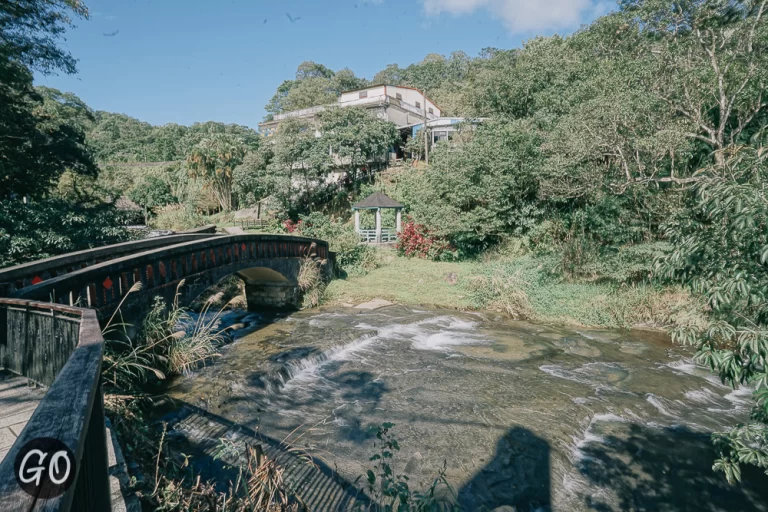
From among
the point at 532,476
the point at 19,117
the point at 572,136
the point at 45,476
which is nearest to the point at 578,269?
the point at 572,136

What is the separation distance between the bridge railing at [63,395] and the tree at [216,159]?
33.0 metres

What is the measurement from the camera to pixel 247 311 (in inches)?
613

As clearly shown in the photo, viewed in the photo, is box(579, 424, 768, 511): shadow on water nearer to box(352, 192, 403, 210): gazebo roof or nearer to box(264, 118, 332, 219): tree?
box(352, 192, 403, 210): gazebo roof

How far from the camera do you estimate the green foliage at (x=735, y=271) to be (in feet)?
11.6

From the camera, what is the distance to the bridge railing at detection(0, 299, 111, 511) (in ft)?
3.77

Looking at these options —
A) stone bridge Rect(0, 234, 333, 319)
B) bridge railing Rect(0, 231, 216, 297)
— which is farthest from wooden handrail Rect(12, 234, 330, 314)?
bridge railing Rect(0, 231, 216, 297)

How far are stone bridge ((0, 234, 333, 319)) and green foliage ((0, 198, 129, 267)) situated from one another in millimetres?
2127

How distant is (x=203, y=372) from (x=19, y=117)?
11.3 metres

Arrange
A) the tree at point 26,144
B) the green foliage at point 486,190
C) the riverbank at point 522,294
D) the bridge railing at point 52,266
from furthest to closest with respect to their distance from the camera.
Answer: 1. the green foliage at point 486,190
2. the riverbank at point 522,294
3. the tree at point 26,144
4. the bridge railing at point 52,266

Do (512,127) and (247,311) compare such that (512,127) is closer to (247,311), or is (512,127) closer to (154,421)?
(247,311)

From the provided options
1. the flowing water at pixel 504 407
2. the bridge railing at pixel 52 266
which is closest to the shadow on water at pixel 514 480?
the flowing water at pixel 504 407

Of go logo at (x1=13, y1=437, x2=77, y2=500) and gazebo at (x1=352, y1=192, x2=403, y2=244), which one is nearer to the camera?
go logo at (x1=13, y1=437, x2=77, y2=500)

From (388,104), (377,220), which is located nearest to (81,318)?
(377,220)

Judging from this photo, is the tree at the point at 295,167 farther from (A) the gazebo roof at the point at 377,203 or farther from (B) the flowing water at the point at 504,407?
(B) the flowing water at the point at 504,407
